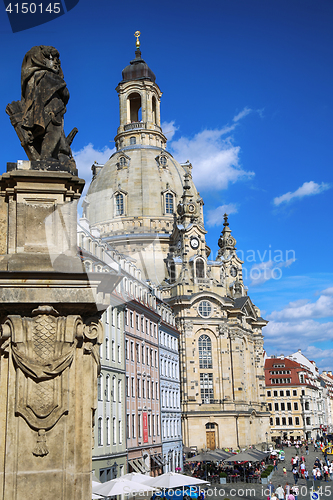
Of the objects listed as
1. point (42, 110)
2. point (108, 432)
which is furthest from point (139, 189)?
point (42, 110)

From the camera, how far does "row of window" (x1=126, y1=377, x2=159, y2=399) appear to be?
155 ft

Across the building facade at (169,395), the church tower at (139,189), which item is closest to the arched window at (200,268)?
the church tower at (139,189)

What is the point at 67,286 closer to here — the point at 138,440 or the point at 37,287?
the point at 37,287

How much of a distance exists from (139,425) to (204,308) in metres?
43.0

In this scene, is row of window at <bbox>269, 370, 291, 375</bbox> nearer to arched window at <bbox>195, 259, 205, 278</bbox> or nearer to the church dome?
arched window at <bbox>195, 259, 205, 278</bbox>

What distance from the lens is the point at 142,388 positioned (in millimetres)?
51875

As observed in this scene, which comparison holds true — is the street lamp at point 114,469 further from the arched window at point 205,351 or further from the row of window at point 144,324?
the arched window at point 205,351

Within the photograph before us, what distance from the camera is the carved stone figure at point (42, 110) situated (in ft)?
31.1

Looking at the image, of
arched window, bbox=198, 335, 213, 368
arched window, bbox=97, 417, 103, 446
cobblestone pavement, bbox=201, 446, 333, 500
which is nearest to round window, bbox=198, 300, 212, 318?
arched window, bbox=198, 335, 213, 368

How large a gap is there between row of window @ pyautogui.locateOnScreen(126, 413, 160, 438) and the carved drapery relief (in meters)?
38.5

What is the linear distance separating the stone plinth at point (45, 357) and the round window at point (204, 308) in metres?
82.6

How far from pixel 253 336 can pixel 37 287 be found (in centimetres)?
10540

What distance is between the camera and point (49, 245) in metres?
8.91

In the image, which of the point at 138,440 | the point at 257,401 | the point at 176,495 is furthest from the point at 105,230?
the point at 176,495
